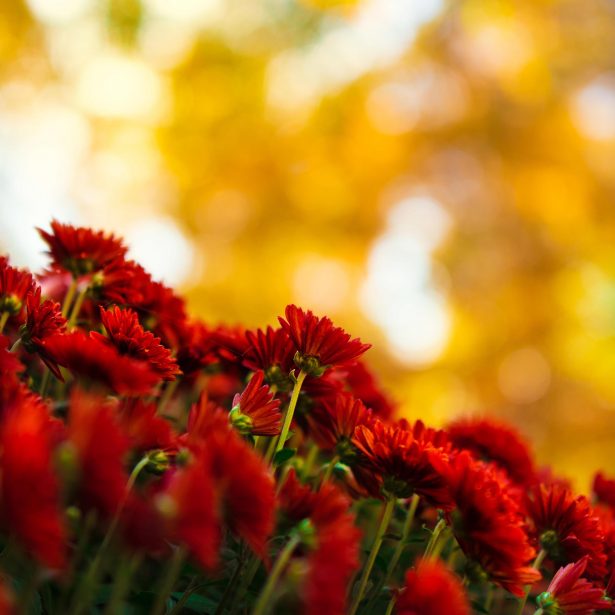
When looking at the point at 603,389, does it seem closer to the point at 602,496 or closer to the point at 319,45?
the point at 319,45

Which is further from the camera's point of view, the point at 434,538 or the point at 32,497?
the point at 434,538

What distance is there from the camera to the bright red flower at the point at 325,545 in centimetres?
26

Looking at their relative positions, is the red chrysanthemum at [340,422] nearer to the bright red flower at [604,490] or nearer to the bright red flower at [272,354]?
the bright red flower at [272,354]

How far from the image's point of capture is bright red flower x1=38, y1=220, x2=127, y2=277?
472 mm

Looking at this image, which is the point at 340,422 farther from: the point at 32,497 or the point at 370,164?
the point at 370,164

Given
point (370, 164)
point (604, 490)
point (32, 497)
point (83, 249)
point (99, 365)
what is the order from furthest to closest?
point (370, 164) → point (604, 490) → point (83, 249) → point (99, 365) → point (32, 497)

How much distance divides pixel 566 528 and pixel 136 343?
0.26m

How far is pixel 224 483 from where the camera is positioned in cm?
27

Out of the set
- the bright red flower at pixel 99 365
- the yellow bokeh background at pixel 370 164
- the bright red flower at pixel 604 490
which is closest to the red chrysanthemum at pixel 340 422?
the bright red flower at pixel 99 365

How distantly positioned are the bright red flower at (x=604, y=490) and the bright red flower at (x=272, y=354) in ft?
1.03

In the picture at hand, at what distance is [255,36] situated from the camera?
147 inches

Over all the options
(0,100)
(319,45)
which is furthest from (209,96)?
(0,100)


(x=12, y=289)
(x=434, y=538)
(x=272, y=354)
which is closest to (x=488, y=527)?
(x=434, y=538)

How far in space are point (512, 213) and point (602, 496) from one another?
11.7ft
